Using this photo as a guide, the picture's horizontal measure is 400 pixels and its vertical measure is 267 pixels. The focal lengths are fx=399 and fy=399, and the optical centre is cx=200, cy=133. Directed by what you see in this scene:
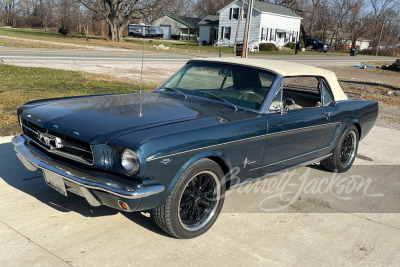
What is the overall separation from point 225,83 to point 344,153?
7.55 feet

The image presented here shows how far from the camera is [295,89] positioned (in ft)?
18.9

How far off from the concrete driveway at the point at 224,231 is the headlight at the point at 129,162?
707 mm

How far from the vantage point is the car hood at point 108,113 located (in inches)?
130

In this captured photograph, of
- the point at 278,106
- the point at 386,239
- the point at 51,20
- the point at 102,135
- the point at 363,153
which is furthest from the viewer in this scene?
the point at 51,20

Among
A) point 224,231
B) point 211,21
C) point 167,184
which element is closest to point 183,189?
point 167,184

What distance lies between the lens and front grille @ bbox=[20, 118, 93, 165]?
130 inches

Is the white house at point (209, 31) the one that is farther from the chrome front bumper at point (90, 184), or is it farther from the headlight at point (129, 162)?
the headlight at point (129, 162)

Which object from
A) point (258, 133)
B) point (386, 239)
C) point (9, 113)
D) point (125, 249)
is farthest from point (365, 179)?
point (9, 113)

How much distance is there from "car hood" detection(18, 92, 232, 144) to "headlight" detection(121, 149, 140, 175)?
179 millimetres

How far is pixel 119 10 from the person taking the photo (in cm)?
4503

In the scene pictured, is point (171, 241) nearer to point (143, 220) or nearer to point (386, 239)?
point (143, 220)

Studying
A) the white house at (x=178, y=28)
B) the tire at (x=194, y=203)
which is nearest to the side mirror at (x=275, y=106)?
the tire at (x=194, y=203)

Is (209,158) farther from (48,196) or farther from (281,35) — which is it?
(281,35)

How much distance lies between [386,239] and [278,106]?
1701 millimetres
